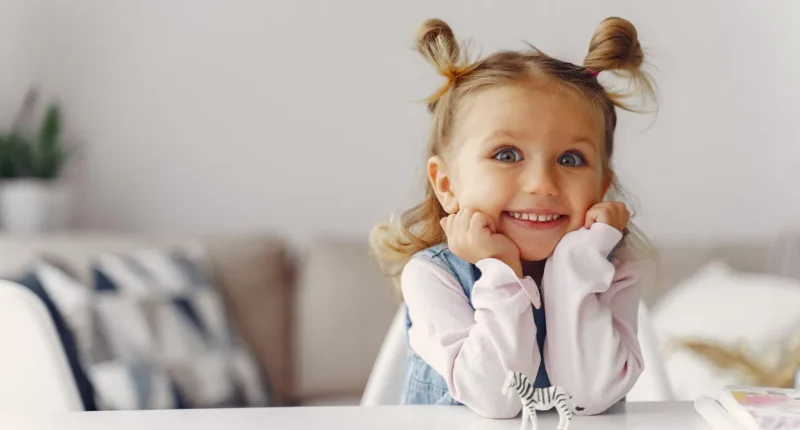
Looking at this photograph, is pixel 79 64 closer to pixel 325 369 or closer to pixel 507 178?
pixel 325 369


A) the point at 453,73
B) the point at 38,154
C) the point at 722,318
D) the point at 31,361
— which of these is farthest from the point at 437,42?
the point at 38,154

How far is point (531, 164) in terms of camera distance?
0.76 meters

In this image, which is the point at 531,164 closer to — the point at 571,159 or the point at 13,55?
the point at 571,159

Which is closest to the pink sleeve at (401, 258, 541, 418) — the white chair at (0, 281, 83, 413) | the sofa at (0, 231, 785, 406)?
the white chair at (0, 281, 83, 413)

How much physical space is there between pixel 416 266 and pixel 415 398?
0.18m

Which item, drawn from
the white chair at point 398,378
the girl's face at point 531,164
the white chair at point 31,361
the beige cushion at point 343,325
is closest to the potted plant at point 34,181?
the beige cushion at point 343,325

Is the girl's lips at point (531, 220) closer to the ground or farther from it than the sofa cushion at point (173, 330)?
farther from it

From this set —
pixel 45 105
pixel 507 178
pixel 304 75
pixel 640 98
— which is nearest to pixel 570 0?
pixel 304 75

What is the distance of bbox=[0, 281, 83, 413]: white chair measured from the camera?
1.23 m

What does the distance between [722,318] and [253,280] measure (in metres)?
1.19

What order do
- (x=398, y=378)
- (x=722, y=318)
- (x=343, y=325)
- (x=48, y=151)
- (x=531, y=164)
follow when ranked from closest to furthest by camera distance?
(x=531, y=164) < (x=398, y=378) < (x=722, y=318) < (x=343, y=325) < (x=48, y=151)

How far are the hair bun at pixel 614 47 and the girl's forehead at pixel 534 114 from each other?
4cm

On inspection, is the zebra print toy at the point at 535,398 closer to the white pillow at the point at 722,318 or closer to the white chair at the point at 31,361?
the white chair at the point at 31,361

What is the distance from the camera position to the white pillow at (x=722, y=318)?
1.65 meters
